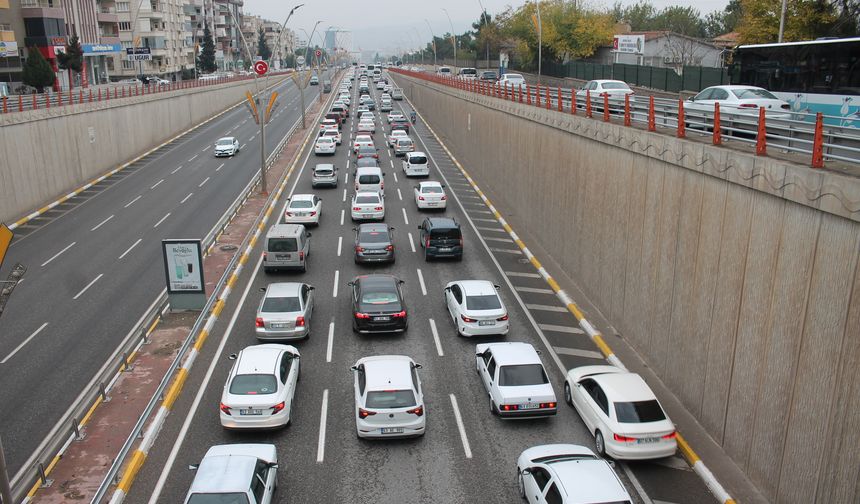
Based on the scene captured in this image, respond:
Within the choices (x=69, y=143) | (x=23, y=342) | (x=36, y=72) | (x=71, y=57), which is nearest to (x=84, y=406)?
(x=23, y=342)

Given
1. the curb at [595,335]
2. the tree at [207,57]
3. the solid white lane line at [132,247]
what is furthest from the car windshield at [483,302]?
the tree at [207,57]

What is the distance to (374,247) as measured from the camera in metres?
27.3

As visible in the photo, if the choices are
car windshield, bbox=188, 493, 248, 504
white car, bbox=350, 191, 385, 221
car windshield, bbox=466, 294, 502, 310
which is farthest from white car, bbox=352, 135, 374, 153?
car windshield, bbox=188, 493, 248, 504

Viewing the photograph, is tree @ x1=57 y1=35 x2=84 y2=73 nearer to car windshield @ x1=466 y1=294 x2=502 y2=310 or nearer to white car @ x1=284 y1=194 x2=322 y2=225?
white car @ x1=284 y1=194 x2=322 y2=225

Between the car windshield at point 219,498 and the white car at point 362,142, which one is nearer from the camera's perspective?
the car windshield at point 219,498

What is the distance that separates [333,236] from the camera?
106ft

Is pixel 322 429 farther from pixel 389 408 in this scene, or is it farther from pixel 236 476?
pixel 236 476

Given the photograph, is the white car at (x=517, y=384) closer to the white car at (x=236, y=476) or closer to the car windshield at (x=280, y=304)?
the white car at (x=236, y=476)

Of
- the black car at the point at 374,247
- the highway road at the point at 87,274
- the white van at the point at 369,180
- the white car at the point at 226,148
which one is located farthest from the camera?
the white car at the point at 226,148

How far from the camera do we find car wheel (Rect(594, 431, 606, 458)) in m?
14.6

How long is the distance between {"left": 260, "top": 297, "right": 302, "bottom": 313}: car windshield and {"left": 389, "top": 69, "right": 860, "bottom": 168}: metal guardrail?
11453 mm

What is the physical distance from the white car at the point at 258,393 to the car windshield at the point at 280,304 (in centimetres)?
380

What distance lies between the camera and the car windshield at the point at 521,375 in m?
16.2

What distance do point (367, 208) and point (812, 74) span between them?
1944 centimetres
